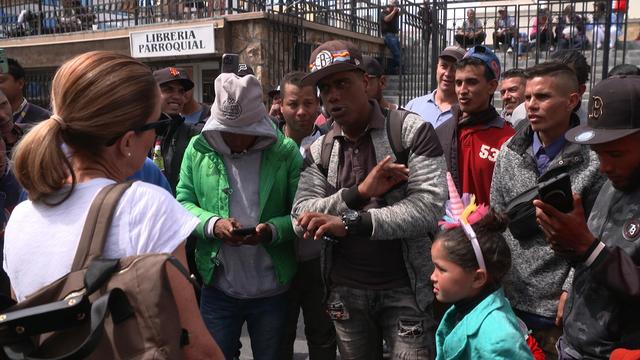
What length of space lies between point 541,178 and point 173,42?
862 centimetres

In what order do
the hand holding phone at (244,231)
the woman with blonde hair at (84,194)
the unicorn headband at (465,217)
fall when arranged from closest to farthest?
1. the woman with blonde hair at (84,194)
2. the unicorn headband at (465,217)
3. the hand holding phone at (244,231)

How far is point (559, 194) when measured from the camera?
79.3 inches

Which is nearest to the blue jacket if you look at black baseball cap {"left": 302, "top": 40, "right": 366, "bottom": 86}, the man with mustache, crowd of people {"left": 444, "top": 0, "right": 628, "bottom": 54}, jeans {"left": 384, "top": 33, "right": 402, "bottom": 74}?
black baseball cap {"left": 302, "top": 40, "right": 366, "bottom": 86}

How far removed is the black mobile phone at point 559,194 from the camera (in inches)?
78.8

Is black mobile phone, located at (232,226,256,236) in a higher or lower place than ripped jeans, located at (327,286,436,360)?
higher

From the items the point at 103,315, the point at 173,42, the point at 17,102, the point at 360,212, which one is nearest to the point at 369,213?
the point at 360,212

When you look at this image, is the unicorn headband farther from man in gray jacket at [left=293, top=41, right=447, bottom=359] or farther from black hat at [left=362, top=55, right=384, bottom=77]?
black hat at [left=362, top=55, right=384, bottom=77]

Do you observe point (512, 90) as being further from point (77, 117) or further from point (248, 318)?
point (77, 117)

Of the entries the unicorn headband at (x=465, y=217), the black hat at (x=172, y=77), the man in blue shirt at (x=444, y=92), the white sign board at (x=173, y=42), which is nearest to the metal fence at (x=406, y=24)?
the white sign board at (x=173, y=42)

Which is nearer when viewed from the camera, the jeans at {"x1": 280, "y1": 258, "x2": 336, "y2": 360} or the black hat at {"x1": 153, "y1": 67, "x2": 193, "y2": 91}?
the jeans at {"x1": 280, "y1": 258, "x2": 336, "y2": 360}

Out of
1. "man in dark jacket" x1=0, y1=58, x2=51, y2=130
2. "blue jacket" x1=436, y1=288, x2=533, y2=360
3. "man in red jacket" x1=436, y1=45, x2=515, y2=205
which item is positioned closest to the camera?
"blue jacket" x1=436, y1=288, x2=533, y2=360

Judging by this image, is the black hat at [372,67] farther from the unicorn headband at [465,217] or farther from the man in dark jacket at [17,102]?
the man in dark jacket at [17,102]

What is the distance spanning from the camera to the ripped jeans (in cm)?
265

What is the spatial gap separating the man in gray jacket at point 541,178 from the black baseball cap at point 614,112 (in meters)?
0.49
